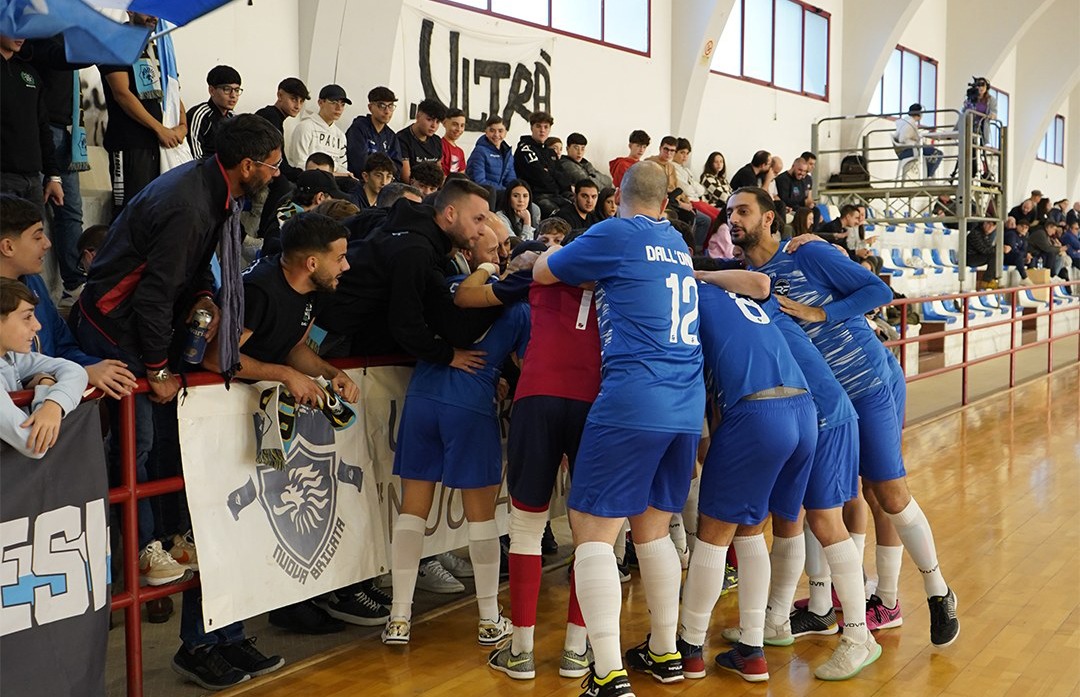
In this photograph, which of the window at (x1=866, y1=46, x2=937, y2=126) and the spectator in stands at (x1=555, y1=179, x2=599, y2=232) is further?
the window at (x1=866, y1=46, x2=937, y2=126)

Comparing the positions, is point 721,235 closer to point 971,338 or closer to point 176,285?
point 176,285

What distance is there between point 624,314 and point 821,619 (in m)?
1.82

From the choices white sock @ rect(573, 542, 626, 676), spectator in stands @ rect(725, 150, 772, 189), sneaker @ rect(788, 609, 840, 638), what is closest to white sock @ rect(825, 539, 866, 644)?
sneaker @ rect(788, 609, 840, 638)

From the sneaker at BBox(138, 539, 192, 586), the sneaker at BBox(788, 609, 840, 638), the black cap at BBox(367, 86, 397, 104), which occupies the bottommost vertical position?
the sneaker at BBox(788, 609, 840, 638)

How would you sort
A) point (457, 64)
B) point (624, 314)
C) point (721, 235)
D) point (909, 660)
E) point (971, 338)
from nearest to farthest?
point (624, 314) < point (909, 660) < point (721, 235) < point (457, 64) < point (971, 338)

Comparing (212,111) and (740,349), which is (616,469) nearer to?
(740,349)

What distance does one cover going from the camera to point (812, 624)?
4852 mm

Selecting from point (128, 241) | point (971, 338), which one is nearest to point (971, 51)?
Answer: point (971, 338)

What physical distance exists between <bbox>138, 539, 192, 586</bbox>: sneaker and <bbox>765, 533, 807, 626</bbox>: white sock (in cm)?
248

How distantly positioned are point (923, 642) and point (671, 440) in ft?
5.42

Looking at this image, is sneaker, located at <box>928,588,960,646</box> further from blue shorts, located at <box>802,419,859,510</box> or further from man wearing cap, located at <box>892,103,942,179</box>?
man wearing cap, located at <box>892,103,942,179</box>

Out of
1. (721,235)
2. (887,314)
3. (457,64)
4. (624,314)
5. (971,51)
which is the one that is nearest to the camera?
(624,314)

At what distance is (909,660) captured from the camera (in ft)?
14.8

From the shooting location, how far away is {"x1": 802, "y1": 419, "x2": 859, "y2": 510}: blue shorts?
4.45 metres
